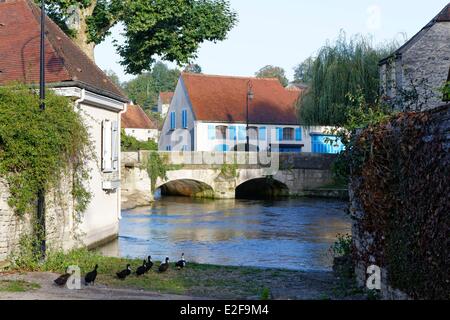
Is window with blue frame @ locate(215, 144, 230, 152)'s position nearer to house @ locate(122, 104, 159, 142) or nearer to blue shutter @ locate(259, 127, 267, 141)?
blue shutter @ locate(259, 127, 267, 141)

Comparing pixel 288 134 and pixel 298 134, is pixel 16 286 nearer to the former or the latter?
pixel 288 134

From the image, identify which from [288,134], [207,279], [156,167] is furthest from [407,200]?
[288,134]

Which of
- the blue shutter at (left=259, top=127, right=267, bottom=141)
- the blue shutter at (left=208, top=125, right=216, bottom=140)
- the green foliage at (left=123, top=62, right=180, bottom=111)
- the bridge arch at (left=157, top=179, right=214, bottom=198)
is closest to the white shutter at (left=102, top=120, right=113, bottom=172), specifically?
the bridge arch at (left=157, top=179, right=214, bottom=198)

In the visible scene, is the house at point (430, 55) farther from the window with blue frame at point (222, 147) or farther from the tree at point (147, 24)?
the window with blue frame at point (222, 147)

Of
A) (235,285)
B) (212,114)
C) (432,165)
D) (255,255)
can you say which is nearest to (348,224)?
(255,255)

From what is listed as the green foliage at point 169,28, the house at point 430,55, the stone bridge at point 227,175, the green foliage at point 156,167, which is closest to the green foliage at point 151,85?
the stone bridge at point 227,175

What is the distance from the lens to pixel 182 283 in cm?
1085

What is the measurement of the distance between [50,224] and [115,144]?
19.7 feet

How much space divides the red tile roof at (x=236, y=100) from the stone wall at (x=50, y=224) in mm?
33813

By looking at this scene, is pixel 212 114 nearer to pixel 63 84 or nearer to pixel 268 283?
pixel 63 84

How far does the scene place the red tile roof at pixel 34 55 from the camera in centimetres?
1561

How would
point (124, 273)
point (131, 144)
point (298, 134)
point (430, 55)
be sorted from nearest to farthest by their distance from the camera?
point (124, 273) → point (430, 55) → point (131, 144) → point (298, 134)

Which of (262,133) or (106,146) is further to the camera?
(262,133)

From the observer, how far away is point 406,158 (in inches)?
295
